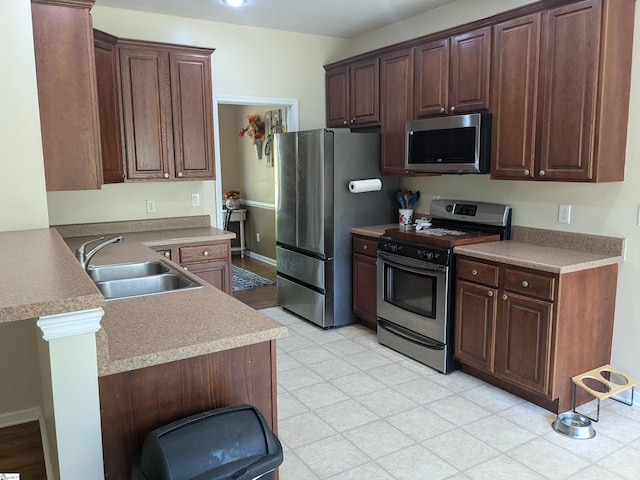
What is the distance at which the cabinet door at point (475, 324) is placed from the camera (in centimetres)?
307

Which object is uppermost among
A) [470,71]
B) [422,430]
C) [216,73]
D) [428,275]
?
[216,73]

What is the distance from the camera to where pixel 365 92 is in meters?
4.35

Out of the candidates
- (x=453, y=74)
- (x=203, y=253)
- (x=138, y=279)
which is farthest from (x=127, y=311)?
(x=453, y=74)

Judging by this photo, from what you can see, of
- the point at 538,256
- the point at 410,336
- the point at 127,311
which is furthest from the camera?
the point at 410,336

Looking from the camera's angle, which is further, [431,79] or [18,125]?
[431,79]

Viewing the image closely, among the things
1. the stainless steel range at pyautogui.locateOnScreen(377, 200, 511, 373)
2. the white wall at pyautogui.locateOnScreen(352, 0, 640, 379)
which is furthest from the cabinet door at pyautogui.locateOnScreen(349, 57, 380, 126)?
the stainless steel range at pyautogui.locateOnScreen(377, 200, 511, 373)

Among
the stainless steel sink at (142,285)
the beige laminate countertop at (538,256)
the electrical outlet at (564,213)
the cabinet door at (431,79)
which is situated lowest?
the stainless steel sink at (142,285)

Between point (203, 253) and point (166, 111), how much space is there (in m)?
1.12

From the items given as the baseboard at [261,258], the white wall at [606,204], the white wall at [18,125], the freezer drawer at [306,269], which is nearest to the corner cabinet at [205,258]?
the freezer drawer at [306,269]

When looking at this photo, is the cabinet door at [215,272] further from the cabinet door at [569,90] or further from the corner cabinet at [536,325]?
the cabinet door at [569,90]

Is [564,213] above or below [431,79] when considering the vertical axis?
below

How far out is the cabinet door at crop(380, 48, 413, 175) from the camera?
12.8ft

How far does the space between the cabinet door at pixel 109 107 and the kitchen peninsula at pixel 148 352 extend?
1755mm

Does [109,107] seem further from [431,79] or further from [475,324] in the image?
[475,324]
